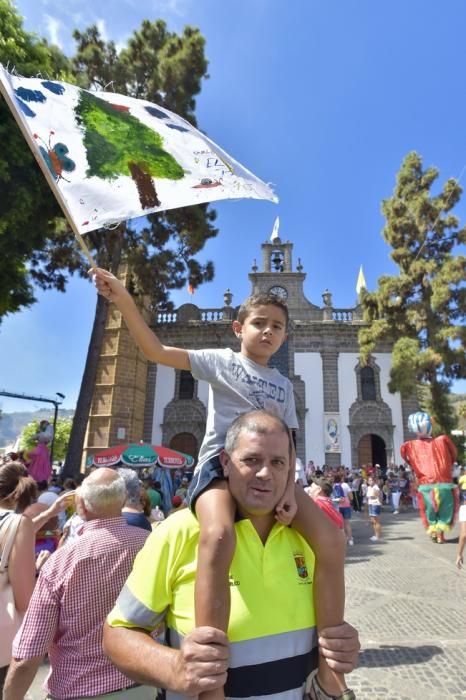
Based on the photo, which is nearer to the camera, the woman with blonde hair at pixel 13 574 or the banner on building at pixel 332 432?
the woman with blonde hair at pixel 13 574

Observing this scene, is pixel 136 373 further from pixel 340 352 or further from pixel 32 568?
pixel 32 568

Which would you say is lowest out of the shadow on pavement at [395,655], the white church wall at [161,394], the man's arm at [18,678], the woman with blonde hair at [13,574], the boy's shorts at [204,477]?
the shadow on pavement at [395,655]

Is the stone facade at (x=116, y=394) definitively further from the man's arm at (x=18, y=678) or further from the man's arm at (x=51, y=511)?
the man's arm at (x=18, y=678)

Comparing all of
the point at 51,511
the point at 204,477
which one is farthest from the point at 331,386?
the point at 204,477

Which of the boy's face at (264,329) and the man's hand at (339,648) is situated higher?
the boy's face at (264,329)

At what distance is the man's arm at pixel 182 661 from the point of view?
3.72ft

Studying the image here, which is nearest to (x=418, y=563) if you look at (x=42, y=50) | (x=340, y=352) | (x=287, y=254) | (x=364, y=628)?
(x=364, y=628)

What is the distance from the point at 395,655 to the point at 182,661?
13.3 ft

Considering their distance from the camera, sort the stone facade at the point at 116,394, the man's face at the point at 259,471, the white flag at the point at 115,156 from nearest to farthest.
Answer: the man's face at the point at 259,471, the white flag at the point at 115,156, the stone facade at the point at 116,394

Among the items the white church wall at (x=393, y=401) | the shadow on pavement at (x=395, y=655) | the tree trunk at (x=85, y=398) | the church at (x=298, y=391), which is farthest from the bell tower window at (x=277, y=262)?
the shadow on pavement at (x=395, y=655)

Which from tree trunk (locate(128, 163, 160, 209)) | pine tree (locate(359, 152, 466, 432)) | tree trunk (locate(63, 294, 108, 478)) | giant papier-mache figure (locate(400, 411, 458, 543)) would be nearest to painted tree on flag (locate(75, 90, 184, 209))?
tree trunk (locate(128, 163, 160, 209))

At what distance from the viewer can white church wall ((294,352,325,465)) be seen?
2192 centimetres

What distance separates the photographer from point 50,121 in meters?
2.71

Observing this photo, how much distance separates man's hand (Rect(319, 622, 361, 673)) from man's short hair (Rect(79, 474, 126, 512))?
147 centimetres
